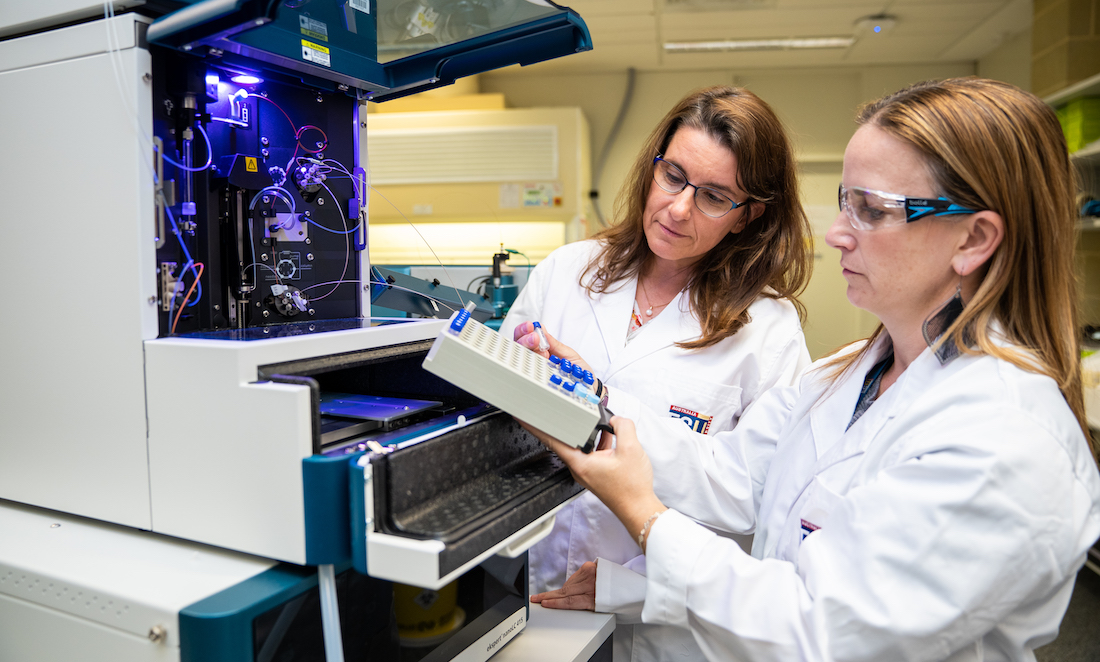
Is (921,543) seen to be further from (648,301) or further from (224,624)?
(648,301)

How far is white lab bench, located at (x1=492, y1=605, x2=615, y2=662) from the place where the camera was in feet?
3.26

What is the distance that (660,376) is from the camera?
133 centimetres

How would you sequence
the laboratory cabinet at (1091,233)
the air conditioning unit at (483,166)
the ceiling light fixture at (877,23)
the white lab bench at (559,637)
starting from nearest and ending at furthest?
the white lab bench at (559,637) < the laboratory cabinet at (1091,233) < the ceiling light fixture at (877,23) < the air conditioning unit at (483,166)

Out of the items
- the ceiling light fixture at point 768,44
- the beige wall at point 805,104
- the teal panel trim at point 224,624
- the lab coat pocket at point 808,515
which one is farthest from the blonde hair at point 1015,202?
the beige wall at point 805,104

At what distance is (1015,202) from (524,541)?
0.69 metres

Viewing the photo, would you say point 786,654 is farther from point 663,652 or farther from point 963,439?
point 663,652

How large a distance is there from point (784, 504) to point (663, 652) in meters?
0.38

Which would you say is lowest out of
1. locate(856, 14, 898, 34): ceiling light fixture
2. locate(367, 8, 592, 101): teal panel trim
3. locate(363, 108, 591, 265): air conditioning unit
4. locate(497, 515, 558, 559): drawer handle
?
locate(497, 515, 558, 559): drawer handle

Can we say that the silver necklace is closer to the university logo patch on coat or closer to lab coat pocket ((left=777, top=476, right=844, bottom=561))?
the university logo patch on coat

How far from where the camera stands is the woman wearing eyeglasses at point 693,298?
1.31m

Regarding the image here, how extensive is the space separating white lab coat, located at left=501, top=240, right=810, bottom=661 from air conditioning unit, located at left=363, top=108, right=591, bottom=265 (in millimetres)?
3153

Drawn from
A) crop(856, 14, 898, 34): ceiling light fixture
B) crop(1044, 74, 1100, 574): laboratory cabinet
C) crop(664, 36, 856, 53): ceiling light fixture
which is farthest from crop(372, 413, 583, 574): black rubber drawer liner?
crop(664, 36, 856, 53): ceiling light fixture

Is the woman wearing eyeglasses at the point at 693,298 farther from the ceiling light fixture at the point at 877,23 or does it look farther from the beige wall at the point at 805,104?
the beige wall at the point at 805,104

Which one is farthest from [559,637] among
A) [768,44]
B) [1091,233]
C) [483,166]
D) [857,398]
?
[768,44]
